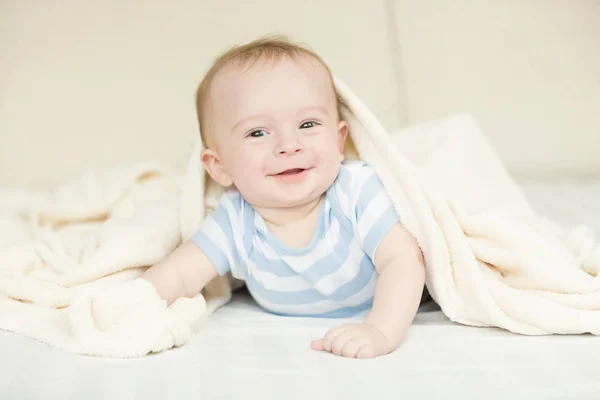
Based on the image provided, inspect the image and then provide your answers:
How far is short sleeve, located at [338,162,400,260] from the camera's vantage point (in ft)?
3.49

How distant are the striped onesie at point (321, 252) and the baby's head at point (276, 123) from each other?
0.05 metres

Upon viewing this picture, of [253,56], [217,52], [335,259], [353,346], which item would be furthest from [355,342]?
[217,52]

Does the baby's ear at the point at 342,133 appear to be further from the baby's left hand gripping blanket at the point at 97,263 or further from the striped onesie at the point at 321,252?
the baby's left hand gripping blanket at the point at 97,263

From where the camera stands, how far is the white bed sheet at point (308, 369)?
764mm

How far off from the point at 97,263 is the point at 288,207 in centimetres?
30

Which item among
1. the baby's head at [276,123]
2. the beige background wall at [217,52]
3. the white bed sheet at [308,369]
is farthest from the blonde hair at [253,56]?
the beige background wall at [217,52]

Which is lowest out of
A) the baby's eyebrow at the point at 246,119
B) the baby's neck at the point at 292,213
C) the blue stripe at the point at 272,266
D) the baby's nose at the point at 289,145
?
the blue stripe at the point at 272,266

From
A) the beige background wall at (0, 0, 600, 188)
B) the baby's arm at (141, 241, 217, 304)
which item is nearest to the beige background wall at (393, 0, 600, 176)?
the beige background wall at (0, 0, 600, 188)

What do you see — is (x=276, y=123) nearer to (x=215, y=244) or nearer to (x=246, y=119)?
(x=246, y=119)

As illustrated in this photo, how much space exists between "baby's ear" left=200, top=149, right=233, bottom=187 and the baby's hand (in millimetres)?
378

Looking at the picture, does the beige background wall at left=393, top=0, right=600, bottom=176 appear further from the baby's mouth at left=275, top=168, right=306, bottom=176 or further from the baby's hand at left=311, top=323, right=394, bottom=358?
the baby's hand at left=311, top=323, right=394, bottom=358

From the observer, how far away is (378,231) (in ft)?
3.47

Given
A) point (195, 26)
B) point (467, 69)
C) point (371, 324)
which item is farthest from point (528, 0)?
point (371, 324)

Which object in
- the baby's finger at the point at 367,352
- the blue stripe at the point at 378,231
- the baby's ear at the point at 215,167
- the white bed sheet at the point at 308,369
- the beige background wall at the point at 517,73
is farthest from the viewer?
the beige background wall at the point at 517,73
